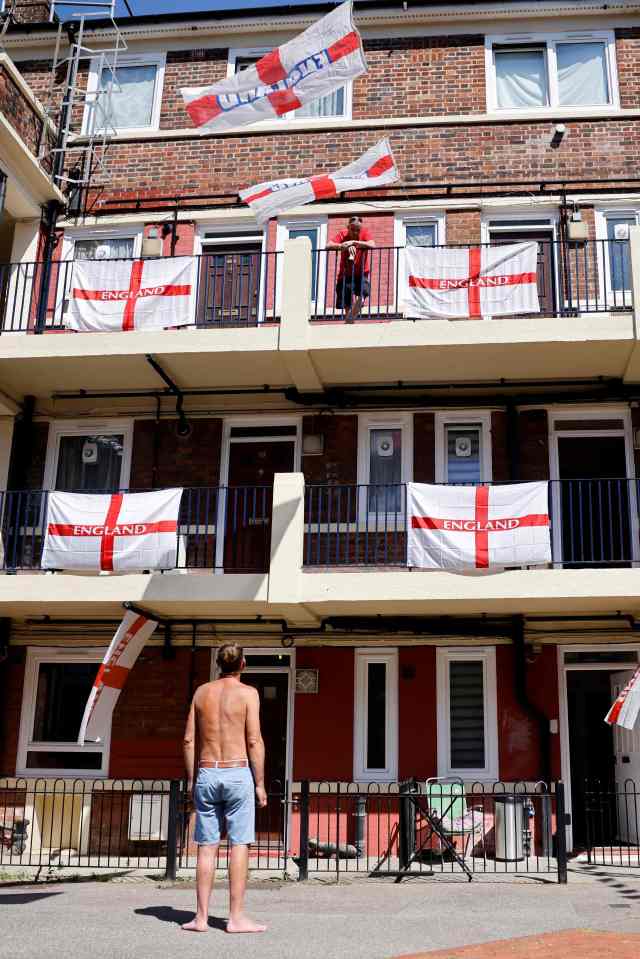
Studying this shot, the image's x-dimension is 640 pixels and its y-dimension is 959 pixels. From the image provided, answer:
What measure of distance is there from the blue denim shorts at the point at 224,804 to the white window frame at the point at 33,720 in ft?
24.8

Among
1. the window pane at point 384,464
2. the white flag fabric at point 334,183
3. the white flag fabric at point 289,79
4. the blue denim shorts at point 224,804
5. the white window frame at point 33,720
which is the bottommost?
the blue denim shorts at point 224,804

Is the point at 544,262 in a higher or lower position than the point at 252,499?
higher

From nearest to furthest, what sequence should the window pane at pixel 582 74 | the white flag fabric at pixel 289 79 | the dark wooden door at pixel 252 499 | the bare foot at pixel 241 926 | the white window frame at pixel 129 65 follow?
the bare foot at pixel 241 926, the white flag fabric at pixel 289 79, the dark wooden door at pixel 252 499, the window pane at pixel 582 74, the white window frame at pixel 129 65

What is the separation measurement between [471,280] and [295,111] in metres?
4.68

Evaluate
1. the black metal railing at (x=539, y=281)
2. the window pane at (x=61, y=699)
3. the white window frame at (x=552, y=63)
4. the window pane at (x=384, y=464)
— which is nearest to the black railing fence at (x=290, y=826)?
the window pane at (x=61, y=699)

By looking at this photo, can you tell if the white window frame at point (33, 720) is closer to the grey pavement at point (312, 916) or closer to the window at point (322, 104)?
the grey pavement at point (312, 916)

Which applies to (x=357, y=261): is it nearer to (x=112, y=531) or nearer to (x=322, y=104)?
(x=322, y=104)

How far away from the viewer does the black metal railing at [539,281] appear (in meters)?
14.2

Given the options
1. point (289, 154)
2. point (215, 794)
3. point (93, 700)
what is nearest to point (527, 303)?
point (289, 154)

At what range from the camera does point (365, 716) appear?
13859mm

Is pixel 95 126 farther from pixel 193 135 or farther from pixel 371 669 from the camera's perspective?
pixel 371 669

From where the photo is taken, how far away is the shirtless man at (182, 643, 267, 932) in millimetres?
6590

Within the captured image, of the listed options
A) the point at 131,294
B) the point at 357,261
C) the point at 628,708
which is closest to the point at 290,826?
the point at 628,708

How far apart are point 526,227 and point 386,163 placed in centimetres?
264
